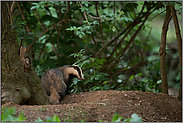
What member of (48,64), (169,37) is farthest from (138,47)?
(48,64)

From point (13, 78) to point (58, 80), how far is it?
177 cm

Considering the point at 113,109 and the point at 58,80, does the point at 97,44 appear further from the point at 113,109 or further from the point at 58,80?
the point at 113,109

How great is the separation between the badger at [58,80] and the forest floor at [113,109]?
72 cm

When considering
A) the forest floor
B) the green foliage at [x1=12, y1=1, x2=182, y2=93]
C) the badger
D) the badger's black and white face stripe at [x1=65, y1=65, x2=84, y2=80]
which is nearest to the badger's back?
the badger

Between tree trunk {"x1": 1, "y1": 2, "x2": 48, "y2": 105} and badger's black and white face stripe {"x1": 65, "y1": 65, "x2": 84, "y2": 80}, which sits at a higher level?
tree trunk {"x1": 1, "y1": 2, "x2": 48, "y2": 105}

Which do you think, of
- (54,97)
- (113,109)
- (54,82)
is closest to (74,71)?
(54,82)

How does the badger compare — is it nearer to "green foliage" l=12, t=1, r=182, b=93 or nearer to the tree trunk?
"green foliage" l=12, t=1, r=182, b=93

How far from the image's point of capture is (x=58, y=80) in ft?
16.6

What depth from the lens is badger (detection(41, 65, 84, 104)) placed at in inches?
187

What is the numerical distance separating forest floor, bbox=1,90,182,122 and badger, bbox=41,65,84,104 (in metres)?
0.72

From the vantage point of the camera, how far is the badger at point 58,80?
15.6 feet

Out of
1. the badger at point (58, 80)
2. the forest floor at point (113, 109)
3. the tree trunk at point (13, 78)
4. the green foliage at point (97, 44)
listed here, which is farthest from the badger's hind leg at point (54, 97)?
the green foliage at point (97, 44)

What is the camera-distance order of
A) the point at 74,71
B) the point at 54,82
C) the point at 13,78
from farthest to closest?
1. the point at 74,71
2. the point at 54,82
3. the point at 13,78

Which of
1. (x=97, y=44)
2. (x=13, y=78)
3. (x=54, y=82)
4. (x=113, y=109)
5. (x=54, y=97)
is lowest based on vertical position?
(x=54, y=97)
